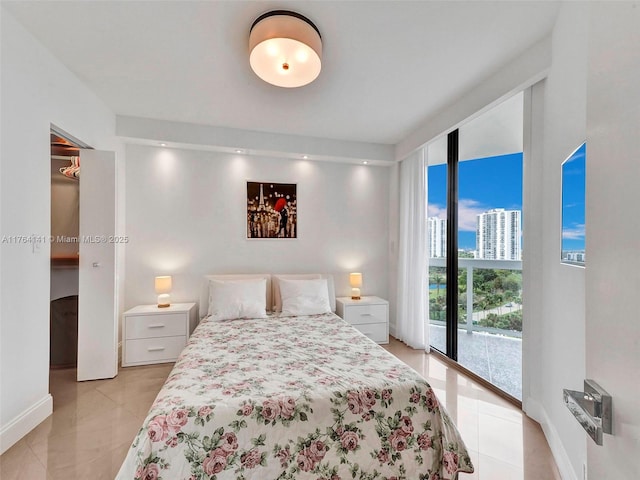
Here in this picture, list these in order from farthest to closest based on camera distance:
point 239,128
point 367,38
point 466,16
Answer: point 239,128 → point 367,38 → point 466,16

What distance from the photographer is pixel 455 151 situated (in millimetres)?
3248

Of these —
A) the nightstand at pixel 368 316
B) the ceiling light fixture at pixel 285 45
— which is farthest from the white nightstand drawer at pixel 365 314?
the ceiling light fixture at pixel 285 45

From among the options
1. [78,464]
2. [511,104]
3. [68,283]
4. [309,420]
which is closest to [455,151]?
[511,104]

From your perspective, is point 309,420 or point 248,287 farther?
point 248,287

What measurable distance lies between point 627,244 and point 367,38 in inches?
81.9

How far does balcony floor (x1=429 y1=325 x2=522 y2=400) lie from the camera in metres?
2.71

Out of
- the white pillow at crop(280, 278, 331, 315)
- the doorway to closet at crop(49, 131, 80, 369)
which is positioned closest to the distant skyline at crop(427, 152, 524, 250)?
the white pillow at crop(280, 278, 331, 315)

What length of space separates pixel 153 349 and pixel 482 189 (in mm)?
3924

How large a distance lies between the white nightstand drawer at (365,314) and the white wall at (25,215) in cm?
295

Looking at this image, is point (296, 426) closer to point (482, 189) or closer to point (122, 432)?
point (122, 432)

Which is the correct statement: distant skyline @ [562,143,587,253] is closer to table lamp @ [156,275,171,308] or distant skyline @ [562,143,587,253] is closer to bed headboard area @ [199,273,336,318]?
bed headboard area @ [199,273,336,318]

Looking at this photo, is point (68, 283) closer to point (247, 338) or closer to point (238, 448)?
point (247, 338)

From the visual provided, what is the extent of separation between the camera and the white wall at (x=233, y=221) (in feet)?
11.7

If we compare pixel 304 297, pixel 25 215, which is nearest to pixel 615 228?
pixel 25 215
